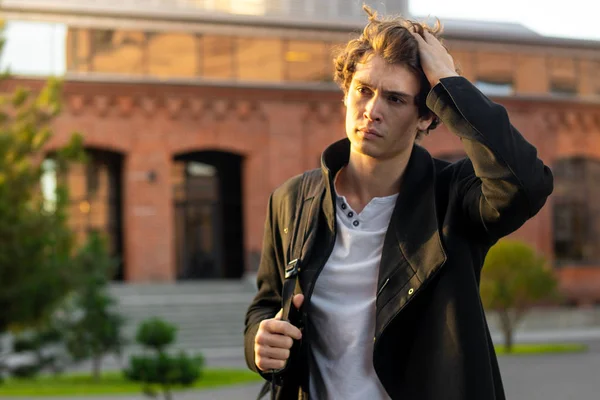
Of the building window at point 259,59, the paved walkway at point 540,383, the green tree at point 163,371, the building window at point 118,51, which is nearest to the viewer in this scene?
the green tree at point 163,371

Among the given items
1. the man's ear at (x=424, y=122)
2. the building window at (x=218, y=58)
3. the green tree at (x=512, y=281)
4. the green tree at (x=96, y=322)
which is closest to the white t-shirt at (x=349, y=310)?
the man's ear at (x=424, y=122)

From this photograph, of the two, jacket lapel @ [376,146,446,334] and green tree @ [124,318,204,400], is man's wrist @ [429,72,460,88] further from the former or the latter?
green tree @ [124,318,204,400]

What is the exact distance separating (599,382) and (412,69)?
44.5ft

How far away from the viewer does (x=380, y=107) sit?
8.78 ft

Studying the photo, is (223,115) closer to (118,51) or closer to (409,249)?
(118,51)

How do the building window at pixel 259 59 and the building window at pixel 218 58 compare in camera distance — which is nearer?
the building window at pixel 218 58

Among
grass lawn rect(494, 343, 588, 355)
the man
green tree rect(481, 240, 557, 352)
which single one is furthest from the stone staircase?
the man

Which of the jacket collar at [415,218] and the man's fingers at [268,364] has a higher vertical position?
the jacket collar at [415,218]

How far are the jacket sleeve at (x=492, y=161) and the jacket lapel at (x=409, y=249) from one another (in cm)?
12

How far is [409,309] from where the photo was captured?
2.58m

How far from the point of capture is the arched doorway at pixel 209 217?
32.5m

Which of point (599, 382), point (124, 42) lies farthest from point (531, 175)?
point (124, 42)

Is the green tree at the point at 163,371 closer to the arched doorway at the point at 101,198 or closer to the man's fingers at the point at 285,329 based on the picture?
the man's fingers at the point at 285,329

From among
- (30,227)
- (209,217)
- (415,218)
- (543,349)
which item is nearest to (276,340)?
(415,218)
